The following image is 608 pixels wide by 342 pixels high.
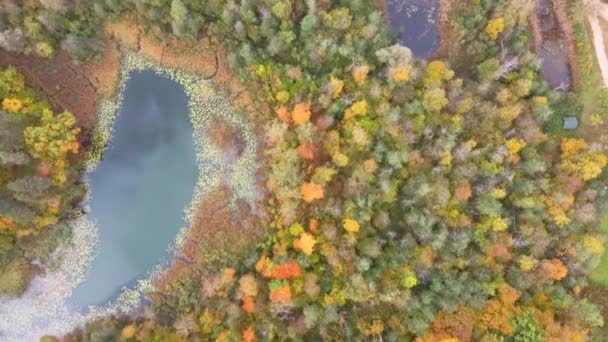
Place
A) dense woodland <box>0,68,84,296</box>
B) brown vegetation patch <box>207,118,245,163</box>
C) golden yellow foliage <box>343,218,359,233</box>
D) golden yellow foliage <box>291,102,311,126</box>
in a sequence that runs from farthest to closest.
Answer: brown vegetation patch <box>207,118,245,163</box>, golden yellow foliage <box>291,102,311,126</box>, dense woodland <box>0,68,84,296</box>, golden yellow foliage <box>343,218,359,233</box>

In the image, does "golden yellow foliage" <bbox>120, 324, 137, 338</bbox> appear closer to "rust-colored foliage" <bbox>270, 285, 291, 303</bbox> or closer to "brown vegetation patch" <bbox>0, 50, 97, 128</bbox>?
"rust-colored foliage" <bbox>270, 285, 291, 303</bbox>

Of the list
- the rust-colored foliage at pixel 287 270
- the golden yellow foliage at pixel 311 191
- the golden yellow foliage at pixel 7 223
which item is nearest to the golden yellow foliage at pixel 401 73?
the golden yellow foliage at pixel 311 191

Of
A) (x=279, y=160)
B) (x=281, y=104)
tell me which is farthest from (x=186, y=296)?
(x=281, y=104)

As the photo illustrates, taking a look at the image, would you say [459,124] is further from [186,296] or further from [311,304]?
[186,296]

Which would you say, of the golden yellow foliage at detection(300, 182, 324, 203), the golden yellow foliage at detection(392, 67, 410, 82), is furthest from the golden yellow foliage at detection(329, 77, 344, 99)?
the golden yellow foliage at detection(300, 182, 324, 203)

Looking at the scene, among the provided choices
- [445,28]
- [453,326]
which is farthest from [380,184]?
[445,28]

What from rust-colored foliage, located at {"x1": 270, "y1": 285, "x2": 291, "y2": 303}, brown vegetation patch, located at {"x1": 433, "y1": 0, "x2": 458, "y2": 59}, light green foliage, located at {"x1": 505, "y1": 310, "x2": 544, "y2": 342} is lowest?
light green foliage, located at {"x1": 505, "y1": 310, "x2": 544, "y2": 342}

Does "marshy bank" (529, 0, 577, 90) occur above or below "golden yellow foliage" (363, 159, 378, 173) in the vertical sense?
above

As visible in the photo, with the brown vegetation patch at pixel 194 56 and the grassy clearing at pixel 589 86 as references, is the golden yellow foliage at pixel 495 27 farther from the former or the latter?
the brown vegetation patch at pixel 194 56
